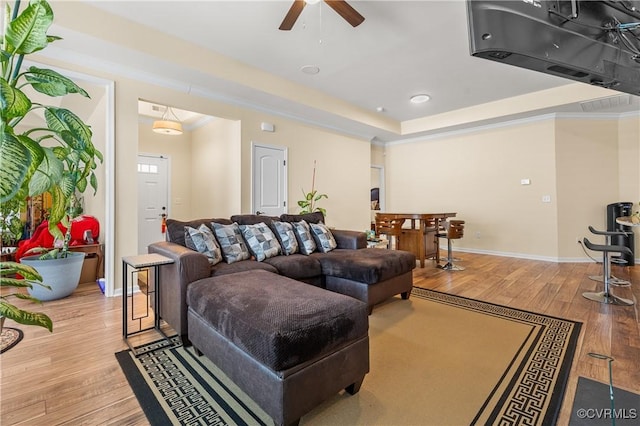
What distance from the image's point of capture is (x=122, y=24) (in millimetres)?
3035

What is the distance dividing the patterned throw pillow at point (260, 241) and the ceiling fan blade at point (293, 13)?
2004mm

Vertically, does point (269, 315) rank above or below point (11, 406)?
above

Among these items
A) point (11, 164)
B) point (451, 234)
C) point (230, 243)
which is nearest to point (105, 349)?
point (230, 243)

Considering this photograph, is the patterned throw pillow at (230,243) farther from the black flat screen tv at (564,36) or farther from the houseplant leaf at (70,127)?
the black flat screen tv at (564,36)

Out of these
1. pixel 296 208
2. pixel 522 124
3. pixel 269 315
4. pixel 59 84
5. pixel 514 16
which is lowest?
pixel 269 315

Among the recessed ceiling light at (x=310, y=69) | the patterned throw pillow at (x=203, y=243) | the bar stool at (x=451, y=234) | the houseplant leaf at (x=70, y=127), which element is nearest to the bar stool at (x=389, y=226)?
the bar stool at (x=451, y=234)

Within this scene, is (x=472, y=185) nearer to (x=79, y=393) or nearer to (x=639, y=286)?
(x=639, y=286)

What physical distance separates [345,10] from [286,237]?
2.27 m

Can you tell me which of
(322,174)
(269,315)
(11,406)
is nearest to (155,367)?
(11,406)

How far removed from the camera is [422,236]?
4723 millimetres

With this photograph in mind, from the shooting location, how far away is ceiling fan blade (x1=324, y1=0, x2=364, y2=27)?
245 cm

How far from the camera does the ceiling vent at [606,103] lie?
178 inches

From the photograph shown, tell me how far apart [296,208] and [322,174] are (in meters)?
0.99

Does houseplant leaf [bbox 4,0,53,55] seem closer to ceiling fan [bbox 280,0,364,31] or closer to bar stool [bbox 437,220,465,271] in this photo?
ceiling fan [bbox 280,0,364,31]
